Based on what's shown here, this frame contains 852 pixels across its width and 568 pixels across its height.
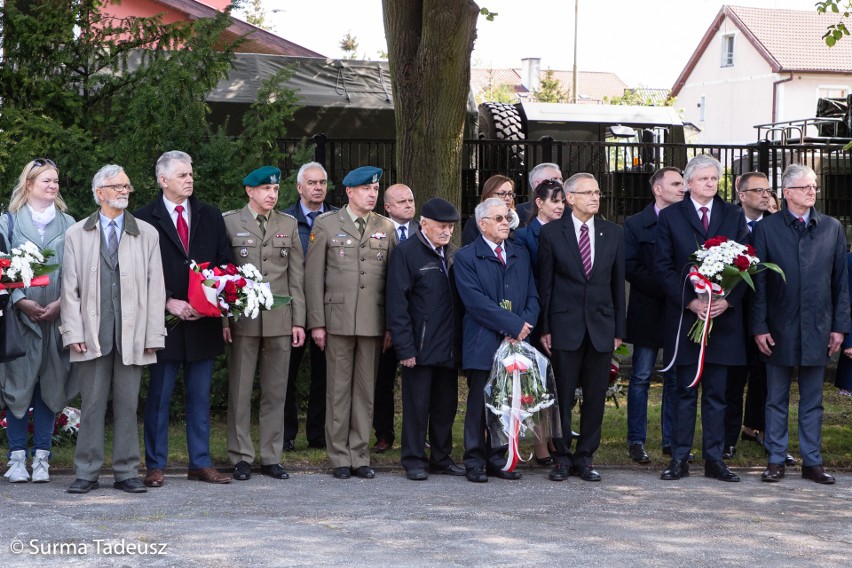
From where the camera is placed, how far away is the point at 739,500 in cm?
744

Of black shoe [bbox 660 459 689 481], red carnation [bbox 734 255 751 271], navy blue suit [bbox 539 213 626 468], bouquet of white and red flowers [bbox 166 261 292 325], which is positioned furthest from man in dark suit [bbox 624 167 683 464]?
bouquet of white and red flowers [bbox 166 261 292 325]

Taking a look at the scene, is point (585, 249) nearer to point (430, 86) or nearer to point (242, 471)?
point (242, 471)

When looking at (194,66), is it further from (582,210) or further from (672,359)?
(672,359)

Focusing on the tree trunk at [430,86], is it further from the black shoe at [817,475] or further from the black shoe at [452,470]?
the black shoe at [817,475]

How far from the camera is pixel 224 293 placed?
733 centimetres

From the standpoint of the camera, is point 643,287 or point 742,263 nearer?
point 742,263

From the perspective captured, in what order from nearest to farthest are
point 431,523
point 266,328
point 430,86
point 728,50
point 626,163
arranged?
point 431,523 → point 266,328 → point 430,86 → point 626,163 → point 728,50

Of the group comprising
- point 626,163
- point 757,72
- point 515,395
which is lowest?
point 515,395

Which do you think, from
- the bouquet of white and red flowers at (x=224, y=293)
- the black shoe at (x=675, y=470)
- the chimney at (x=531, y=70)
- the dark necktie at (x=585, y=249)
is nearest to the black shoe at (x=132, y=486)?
the bouquet of white and red flowers at (x=224, y=293)

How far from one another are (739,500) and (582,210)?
2.16m

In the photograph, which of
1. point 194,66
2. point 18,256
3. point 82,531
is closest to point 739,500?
point 82,531

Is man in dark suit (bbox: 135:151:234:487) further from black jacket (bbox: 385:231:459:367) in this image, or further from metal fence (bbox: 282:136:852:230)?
metal fence (bbox: 282:136:852:230)

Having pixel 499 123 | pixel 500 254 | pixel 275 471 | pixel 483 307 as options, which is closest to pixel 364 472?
pixel 275 471

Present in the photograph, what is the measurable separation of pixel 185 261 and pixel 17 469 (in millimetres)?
1681
